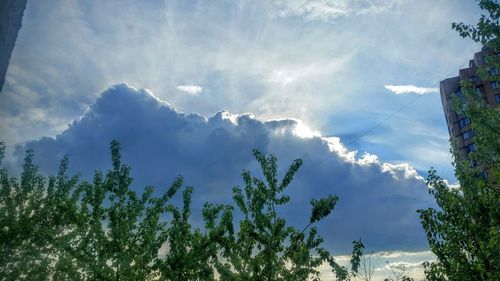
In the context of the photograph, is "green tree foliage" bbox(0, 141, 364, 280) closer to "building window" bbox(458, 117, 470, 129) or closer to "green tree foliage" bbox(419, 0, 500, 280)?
"green tree foliage" bbox(419, 0, 500, 280)

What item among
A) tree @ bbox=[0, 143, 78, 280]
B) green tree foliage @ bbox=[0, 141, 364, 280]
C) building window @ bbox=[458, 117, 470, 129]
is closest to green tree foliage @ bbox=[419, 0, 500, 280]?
green tree foliage @ bbox=[0, 141, 364, 280]

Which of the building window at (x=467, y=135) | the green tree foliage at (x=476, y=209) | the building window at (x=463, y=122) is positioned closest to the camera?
the green tree foliage at (x=476, y=209)

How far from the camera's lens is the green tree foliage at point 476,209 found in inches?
372

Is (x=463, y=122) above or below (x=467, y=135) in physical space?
above

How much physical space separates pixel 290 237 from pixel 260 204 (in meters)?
1.55

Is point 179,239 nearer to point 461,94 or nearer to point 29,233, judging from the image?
point 29,233

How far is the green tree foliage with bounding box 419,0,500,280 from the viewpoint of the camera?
9453mm

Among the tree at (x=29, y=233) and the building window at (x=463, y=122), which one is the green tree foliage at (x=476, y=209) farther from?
the building window at (x=463, y=122)

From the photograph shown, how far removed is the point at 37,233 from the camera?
16.8m

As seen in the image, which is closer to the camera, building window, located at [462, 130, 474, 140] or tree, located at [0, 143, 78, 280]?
tree, located at [0, 143, 78, 280]

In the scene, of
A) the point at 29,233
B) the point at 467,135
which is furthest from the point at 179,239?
the point at 467,135

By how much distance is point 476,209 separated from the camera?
1015 cm

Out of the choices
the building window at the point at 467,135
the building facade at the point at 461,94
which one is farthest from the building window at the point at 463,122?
the building window at the point at 467,135

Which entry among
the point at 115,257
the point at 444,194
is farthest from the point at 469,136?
the point at 115,257
